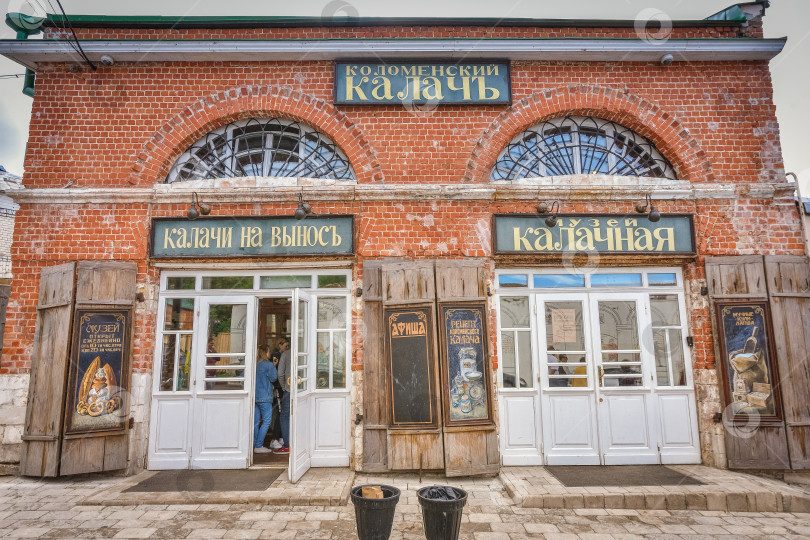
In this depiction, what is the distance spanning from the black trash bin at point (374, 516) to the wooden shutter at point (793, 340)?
5542 mm

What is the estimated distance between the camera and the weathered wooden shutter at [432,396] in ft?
19.8

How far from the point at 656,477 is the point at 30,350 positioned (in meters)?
8.45

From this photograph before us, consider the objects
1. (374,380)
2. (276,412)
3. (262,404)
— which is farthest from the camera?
(276,412)

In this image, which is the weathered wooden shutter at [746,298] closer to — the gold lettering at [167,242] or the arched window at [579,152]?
the arched window at [579,152]

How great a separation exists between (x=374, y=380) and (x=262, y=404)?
7.30 feet

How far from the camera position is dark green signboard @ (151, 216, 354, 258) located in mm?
6598

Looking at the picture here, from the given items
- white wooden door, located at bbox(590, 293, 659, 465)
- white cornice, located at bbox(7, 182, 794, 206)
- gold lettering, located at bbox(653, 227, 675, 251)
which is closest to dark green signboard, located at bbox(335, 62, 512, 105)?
white cornice, located at bbox(7, 182, 794, 206)

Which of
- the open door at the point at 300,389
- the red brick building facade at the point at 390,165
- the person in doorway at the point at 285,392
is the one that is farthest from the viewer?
the person in doorway at the point at 285,392

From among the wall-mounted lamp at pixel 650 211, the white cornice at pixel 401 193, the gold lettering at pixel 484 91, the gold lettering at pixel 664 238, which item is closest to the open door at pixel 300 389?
the white cornice at pixel 401 193

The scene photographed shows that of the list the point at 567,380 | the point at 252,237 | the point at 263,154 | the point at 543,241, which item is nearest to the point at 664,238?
the point at 543,241

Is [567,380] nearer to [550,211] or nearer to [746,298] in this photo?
[550,211]

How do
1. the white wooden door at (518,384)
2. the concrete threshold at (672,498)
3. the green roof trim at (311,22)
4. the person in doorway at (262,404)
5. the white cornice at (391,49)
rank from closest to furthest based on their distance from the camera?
1. the concrete threshold at (672,498)
2. the white wooden door at (518,384)
3. the white cornice at (391,49)
4. the green roof trim at (311,22)
5. the person in doorway at (262,404)

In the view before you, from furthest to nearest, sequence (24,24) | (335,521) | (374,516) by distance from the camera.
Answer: (24,24), (335,521), (374,516)

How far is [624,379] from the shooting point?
22.0 ft
